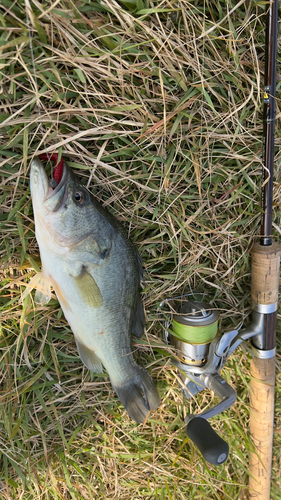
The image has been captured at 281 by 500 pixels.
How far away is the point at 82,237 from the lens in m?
1.14

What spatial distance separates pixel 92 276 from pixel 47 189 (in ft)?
1.14

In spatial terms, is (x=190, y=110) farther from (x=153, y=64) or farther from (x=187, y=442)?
(x=187, y=442)

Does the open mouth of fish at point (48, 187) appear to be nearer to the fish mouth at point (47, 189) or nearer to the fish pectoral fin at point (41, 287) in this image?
the fish mouth at point (47, 189)

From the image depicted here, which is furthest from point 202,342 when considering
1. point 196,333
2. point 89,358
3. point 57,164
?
point 57,164

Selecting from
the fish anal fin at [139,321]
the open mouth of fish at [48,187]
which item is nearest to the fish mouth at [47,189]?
the open mouth of fish at [48,187]

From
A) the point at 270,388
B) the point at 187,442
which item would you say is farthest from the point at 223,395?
the point at 187,442

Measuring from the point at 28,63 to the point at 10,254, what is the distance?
694mm

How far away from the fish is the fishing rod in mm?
179

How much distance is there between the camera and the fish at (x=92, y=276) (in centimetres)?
110

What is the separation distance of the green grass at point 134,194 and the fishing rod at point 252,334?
0.26 ft

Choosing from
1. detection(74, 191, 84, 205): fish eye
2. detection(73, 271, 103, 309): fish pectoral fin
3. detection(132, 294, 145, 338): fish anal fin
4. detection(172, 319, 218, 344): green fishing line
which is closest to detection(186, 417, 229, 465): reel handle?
detection(172, 319, 218, 344): green fishing line

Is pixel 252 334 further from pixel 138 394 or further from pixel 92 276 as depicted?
pixel 92 276

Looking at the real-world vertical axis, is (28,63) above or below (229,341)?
above

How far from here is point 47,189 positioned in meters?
1.08
